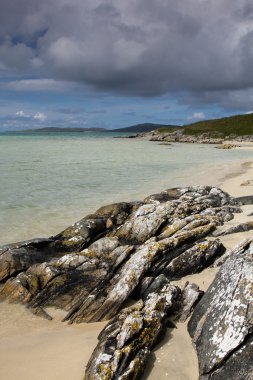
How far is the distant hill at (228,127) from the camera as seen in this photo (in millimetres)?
158250

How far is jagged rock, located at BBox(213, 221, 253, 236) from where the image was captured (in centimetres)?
1512

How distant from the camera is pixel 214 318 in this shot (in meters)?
8.41

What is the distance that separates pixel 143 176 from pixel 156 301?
104 ft

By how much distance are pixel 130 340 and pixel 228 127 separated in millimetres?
174251

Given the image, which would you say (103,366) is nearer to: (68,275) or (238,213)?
(68,275)

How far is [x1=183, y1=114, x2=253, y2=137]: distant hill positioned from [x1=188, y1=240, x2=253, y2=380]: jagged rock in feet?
502

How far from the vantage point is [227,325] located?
7914mm

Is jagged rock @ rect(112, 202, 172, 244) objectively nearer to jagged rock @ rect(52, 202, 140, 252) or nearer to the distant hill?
jagged rock @ rect(52, 202, 140, 252)

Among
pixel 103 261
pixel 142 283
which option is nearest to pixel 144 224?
pixel 103 261

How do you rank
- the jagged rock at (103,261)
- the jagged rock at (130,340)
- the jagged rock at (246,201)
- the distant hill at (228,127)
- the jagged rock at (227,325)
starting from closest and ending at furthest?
the jagged rock at (227,325) → the jagged rock at (130,340) → the jagged rock at (103,261) → the jagged rock at (246,201) → the distant hill at (228,127)

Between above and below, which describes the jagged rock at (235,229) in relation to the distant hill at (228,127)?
below

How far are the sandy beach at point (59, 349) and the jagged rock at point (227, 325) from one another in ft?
1.56

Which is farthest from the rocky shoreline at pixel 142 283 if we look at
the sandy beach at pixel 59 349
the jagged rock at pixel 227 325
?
the sandy beach at pixel 59 349

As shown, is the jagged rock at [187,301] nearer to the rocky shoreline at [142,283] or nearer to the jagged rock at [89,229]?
the rocky shoreline at [142,283]
